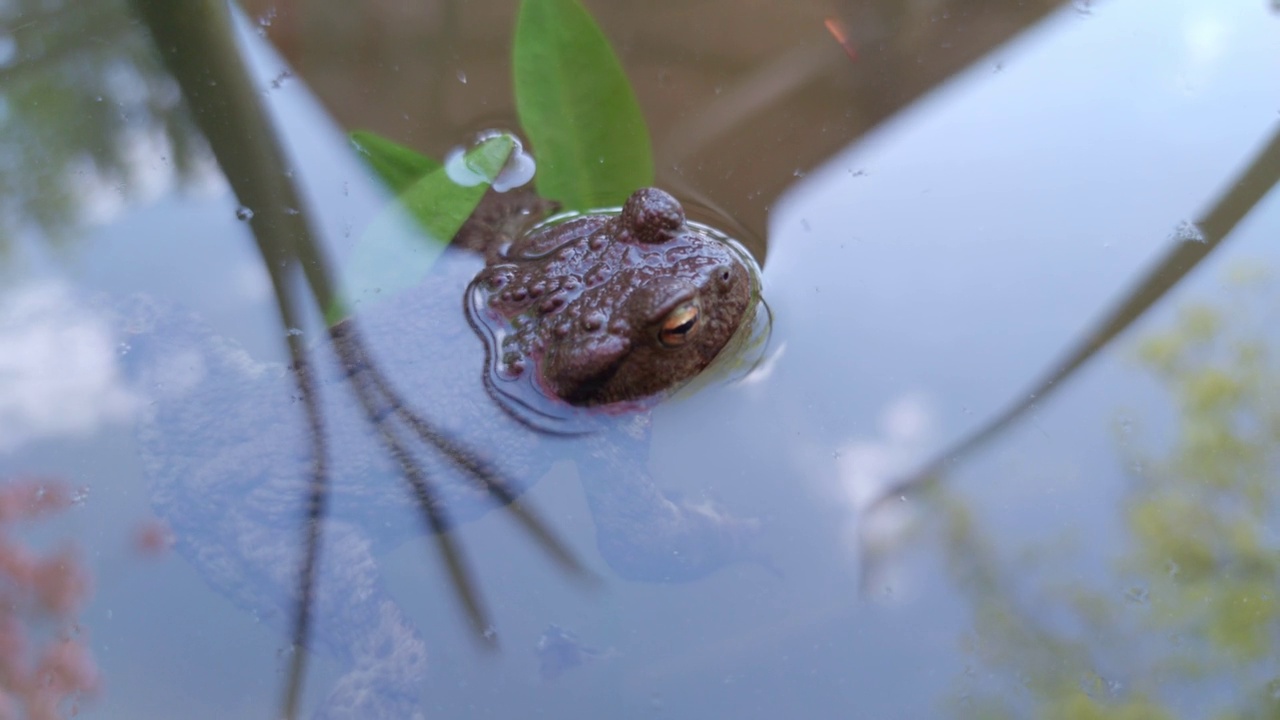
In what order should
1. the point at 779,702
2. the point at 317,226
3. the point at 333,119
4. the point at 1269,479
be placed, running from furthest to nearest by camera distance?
the point at 333,119 < the point at 317,226 < the point at 1269,479 < the point at 779,702

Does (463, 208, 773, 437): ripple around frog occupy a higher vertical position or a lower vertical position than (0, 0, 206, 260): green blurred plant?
lower

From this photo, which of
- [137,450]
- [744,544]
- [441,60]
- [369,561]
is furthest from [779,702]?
[441,60]

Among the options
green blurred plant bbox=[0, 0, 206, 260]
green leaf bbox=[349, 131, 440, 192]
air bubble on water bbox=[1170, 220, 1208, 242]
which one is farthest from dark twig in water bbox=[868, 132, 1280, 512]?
green blurred plant bbox=[0, 0, 206, 260]

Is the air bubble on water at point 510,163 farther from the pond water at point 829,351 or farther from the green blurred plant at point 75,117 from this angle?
the green blurred plant at point 75,117

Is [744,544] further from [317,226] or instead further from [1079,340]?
[317,226]

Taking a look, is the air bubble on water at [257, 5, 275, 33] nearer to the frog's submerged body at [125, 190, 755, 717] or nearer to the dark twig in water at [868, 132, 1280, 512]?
the frog's submerged body at [125, 190, 755, 717]

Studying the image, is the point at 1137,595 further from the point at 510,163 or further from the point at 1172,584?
the point at 510,163
